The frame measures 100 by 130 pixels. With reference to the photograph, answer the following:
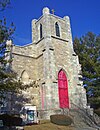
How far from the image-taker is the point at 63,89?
2709 centimetres

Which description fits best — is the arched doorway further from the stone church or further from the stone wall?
the stone wall

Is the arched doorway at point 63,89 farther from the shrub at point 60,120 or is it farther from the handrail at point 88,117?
the shrub at point 60,120

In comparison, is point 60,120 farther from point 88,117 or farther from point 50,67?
point 50,67

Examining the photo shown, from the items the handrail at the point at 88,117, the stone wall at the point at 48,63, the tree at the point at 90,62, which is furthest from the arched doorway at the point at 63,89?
the tree at the point at 90,62

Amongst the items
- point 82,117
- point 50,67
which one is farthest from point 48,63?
point 82,117

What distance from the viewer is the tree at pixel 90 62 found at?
102 feet

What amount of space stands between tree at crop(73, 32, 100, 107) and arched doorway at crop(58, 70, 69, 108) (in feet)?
18.2

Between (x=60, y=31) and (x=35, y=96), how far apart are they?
11416 millimetres

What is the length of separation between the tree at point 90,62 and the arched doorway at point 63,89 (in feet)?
18.2

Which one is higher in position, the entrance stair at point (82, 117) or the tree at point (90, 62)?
the tree at point (90, 62)

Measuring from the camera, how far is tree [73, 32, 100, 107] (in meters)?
31.1

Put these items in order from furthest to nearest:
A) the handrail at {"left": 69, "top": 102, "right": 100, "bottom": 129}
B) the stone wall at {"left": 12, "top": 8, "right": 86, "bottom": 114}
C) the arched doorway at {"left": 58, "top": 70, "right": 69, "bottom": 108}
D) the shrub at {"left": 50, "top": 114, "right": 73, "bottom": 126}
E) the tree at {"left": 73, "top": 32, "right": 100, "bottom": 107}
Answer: the tree at {"left": 73, "top": 32, "right": 100, "bottom": 107}, the arched doorway at {"left": 58, "top": 70, "right": 69, "bottom": 108}, the stone wall at {"left": 12, "top": 8, "right": 86, "bottom": 114}, the handrail at {"left": 69, "top": 102, "right": 100, "bottom": 129}, the shrub at {"left": 50, "top": 114, "right": 73, "bottom": 126}

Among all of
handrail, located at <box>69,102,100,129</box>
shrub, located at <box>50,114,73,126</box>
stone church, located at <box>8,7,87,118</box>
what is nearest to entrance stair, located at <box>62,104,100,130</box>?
handrail, located at <box>69,102,100,129</box>

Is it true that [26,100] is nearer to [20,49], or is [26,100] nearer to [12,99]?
[12,99]
